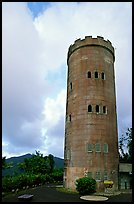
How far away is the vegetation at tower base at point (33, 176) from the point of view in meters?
24.7

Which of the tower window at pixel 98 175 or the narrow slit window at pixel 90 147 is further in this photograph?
the narrow slit window at pixel 90 147

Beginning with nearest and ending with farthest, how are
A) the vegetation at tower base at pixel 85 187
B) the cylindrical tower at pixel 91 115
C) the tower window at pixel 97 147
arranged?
1. the vegetation at tower base at pixel 85 187
2. the cylindrical tower at pixel 91 115
3. the tower window at pixel 97 147

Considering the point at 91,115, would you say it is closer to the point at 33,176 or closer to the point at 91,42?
the point at 91,42

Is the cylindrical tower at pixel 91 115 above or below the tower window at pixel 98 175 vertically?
above

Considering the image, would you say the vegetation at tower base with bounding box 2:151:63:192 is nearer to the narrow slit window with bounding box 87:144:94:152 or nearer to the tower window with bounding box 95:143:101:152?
the narrow slit window with bounding box 87:144:94:152

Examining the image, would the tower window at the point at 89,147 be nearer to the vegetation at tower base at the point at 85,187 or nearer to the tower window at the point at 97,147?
the tower window at the point at 97,147

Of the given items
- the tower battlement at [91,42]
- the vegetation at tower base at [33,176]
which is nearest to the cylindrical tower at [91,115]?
the tower battlement at [91,42]

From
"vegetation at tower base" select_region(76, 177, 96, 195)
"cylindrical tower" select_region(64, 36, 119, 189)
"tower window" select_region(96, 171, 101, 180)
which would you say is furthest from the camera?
"cylindrical tower" select_region(64, 36, 119, 189)

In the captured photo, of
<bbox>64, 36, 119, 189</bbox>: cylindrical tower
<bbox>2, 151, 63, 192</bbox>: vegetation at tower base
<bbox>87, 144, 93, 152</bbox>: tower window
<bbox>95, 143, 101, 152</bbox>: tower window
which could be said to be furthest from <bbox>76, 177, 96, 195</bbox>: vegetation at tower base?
<bbox>2, 151, 63, 192</bbox>: vegetation at tower base

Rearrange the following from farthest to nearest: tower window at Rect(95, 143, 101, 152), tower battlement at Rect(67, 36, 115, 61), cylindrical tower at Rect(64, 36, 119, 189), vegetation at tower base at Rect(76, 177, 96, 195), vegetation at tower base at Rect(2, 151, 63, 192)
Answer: tower battlement at Rect(67, 36, 115, 61), tower window at Rect(95, 143, 101, 152), cylindrical tower at Rect(64, 36, 119, 189), vegetation at tower base at Rect(76, 177, 96, 195), vegetation at tower base at Rect(2, 151, 63, 192)

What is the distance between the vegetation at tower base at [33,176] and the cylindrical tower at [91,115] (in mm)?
5010

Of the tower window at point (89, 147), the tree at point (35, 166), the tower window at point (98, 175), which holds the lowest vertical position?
the tree at point (35, 166)

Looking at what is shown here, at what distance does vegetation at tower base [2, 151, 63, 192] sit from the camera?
81.0 feet

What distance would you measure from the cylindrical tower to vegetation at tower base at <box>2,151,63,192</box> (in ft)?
16.4
